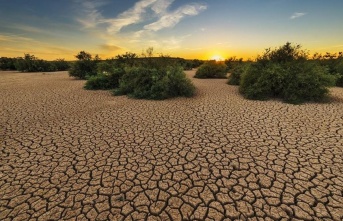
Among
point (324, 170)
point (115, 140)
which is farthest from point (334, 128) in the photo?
point (115, 140)

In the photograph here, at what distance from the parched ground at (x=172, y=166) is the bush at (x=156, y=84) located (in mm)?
2903

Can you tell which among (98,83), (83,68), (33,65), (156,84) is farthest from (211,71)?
(33,65)

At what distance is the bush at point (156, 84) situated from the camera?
9414mm

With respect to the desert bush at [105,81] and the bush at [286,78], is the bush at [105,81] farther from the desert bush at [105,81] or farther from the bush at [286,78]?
the bush at [286,78]

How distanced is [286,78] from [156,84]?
6484 mm

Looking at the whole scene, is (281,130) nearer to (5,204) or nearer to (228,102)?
(228,102)

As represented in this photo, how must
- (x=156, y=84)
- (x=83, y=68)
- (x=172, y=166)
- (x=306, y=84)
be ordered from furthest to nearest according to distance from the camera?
(x=83, y=68) < (x=156, y=84) < (x=306, y=84) < (x=172, y=166)

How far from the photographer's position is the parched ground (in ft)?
8.45

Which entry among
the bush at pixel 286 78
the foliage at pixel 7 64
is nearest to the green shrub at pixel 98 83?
the bush at pixel 286 78

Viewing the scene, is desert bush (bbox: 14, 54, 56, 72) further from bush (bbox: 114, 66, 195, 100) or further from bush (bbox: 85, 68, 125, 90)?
bush (bbox: 114, 66, 195, 100)

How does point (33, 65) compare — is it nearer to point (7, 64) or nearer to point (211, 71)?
point (7, 64)

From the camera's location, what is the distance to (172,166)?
11.6 ft

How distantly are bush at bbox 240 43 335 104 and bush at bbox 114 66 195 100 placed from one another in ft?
10.6

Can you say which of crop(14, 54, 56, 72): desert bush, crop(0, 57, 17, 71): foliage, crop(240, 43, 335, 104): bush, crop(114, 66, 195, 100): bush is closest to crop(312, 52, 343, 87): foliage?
crop(240, 43, 335, 104): bush
